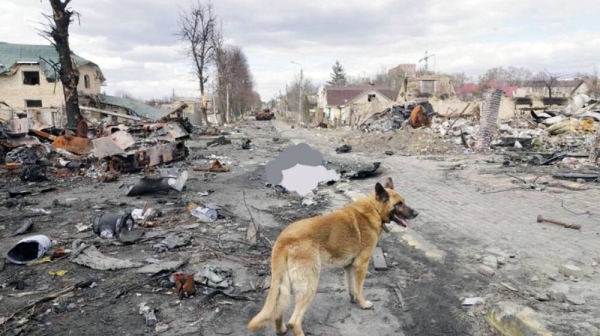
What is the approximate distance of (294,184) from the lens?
999 cm

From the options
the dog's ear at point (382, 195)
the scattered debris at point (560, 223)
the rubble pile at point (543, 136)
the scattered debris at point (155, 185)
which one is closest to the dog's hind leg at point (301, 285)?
the dog's ear at point (382, 195)

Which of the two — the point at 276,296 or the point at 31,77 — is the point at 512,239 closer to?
the point at 276,296

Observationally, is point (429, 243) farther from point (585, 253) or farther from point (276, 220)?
point (276, 220)

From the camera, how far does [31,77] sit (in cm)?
3769

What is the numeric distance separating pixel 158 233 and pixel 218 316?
9.23 feet

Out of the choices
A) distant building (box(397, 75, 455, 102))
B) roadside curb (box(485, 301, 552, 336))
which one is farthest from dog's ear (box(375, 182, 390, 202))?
distant building (box(397, 75, 455, 102))

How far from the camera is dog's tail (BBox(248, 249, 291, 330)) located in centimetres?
308

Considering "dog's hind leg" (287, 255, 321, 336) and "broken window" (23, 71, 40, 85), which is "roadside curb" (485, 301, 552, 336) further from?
"broken window" (23, 71, 40, 85)

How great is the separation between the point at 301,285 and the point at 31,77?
142 feet

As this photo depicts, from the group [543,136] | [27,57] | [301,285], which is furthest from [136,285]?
[27,57]

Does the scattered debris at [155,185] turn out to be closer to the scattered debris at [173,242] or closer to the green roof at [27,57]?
the scattered debris at [173,242]

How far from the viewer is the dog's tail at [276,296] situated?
3.08 m

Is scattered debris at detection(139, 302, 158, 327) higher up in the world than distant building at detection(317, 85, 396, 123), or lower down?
lower down

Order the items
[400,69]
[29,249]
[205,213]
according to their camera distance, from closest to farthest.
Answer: [29,249] < [205,213] < [400,69]
